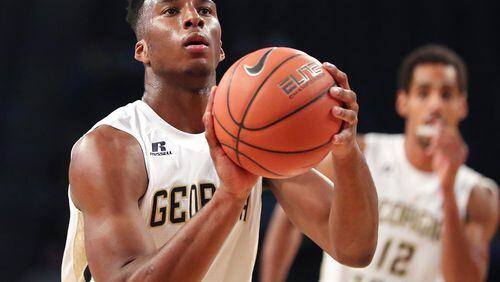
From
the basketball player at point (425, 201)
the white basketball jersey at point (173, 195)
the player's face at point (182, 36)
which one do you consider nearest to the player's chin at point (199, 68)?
the player's face at point (182, 36)

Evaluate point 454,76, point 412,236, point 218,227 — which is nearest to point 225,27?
point 454,76

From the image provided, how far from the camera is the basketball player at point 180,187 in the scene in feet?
8.75

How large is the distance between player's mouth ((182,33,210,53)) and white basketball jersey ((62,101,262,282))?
339mm

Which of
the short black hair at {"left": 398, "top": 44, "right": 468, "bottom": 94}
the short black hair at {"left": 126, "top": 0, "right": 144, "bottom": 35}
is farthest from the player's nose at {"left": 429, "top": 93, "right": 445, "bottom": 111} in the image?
the short black hair at {"left": 126, "top": 0, "right": 144, "bottom": 35}

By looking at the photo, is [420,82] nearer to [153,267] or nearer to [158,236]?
[158,236]

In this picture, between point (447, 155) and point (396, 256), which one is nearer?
point (447, 155)

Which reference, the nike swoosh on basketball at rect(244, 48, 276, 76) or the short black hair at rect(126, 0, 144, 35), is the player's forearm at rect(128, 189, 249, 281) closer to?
the nike swoosh on basketball at rect(244, 48, 276, 76)

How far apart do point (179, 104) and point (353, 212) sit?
0.84 meters

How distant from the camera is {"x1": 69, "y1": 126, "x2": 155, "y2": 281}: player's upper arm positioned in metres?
2.72

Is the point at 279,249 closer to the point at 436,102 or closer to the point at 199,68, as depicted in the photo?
the point at 436,102

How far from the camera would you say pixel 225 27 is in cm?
871

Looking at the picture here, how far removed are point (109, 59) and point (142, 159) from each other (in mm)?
5433

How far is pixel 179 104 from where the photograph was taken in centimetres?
335

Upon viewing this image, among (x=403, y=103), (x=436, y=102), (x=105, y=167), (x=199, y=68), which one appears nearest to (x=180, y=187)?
(x=105, y=167)
